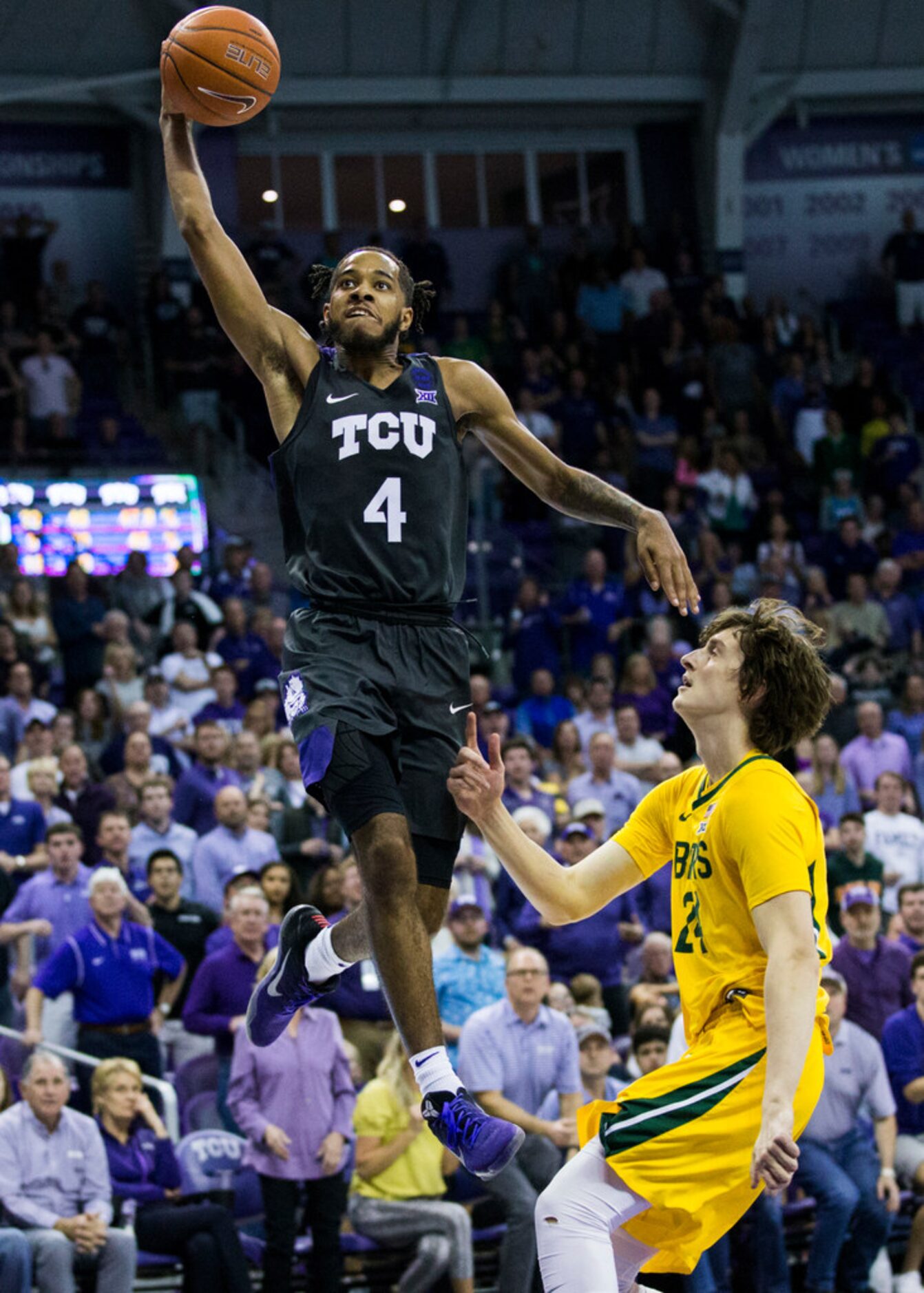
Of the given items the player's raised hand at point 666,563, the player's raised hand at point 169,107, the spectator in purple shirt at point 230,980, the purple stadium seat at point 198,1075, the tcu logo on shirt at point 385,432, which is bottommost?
the purple stadium seat at point 198,1075

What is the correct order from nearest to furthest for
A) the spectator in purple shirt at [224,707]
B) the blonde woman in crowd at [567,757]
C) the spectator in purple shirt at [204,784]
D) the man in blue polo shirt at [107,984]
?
the man in blue polo shirt at [107,984], the spectator in purple shirt at [204,784], the spectator in purple shirt at [224,707], the blonde woman in crowd at [567,757]

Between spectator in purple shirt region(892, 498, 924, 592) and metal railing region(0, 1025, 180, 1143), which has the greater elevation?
spectator in purple shirt region(892, 498, 924, 592)

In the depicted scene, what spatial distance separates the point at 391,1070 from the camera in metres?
9.62

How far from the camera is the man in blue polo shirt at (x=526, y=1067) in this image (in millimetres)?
9562

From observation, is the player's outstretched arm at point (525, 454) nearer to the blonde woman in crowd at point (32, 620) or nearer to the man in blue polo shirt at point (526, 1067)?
the man in blue polo shirt at point (526, 1067)

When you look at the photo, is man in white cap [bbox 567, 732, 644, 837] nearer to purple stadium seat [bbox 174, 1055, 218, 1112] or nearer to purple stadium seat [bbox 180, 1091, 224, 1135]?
purple stadium seat [bbox 174, 1055, 218, 1112]

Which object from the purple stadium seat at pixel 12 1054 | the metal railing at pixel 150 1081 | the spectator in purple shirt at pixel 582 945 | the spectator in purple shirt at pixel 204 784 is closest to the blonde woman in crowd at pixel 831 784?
the spectator in purple shirt at pixel 582 945

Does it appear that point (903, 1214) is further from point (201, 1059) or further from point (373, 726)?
point (373, 726)

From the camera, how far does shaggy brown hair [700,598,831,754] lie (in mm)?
5059

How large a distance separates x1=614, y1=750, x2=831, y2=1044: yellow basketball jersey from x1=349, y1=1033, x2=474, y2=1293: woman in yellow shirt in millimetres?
4651

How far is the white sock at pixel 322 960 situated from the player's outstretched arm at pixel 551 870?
0.58 metres

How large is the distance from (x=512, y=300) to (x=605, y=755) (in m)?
9.80

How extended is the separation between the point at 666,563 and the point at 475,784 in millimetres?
817

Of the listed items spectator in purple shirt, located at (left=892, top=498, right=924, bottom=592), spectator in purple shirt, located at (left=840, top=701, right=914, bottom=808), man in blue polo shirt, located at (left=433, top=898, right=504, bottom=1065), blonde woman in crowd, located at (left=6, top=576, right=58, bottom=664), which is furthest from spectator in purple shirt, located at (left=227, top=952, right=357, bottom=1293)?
spectator in purple shirt, located at (left=892, top=498, right=924, bottom=592)
